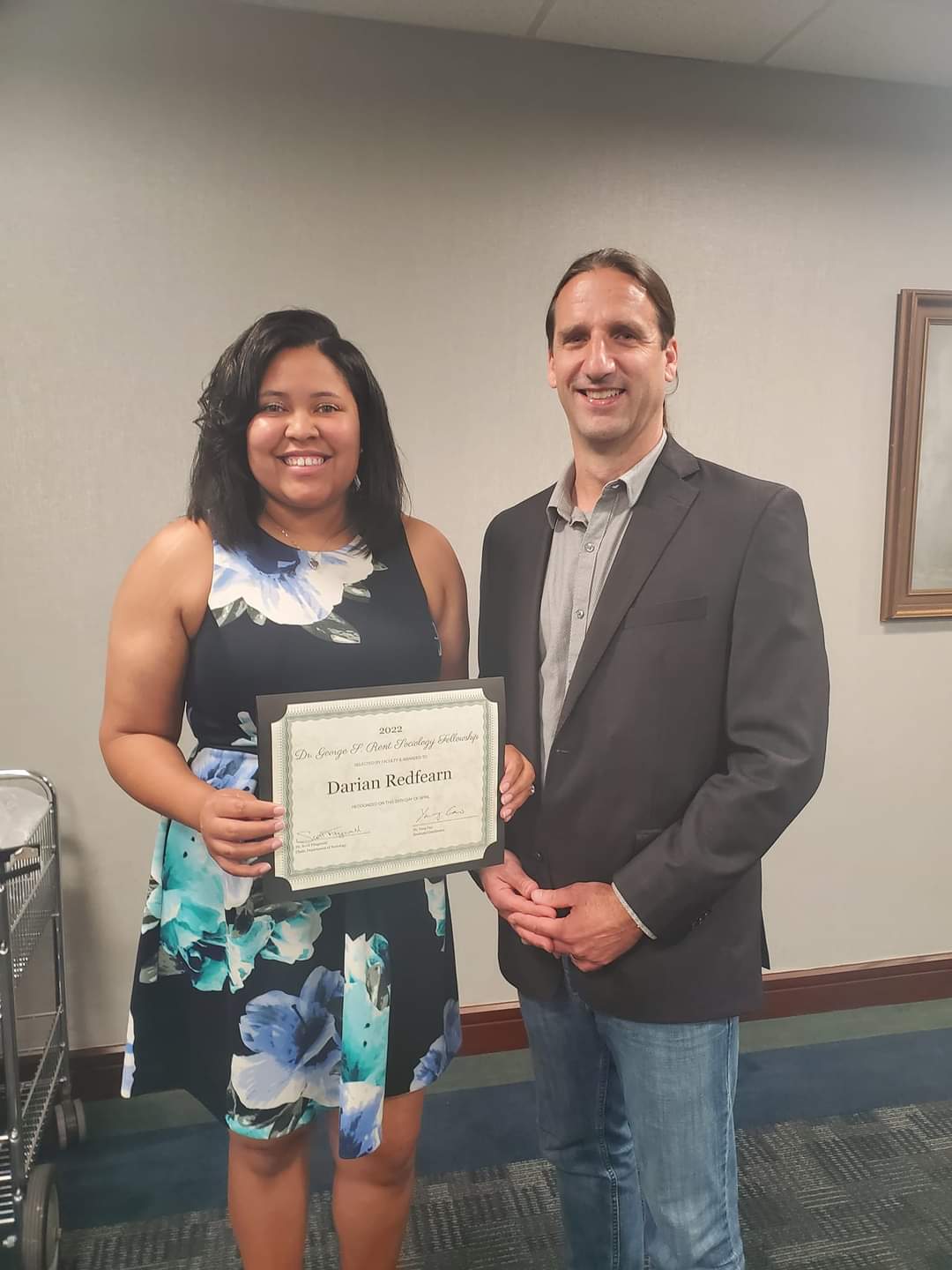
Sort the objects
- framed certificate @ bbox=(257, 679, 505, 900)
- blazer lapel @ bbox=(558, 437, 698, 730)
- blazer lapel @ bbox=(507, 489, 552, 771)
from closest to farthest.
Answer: framed certificate @ bbox=(257, 679, 505, 900), blazer lapel @ bbox=(558, 437, 698, 730), blazer lapel @ bbox=(507, 489, 552, 771)

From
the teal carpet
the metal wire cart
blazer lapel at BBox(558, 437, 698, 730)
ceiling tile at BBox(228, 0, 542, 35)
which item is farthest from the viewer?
ceiling tile at BBox(228, 0, 542, 35)

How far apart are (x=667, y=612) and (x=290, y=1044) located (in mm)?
816

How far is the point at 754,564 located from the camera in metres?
1.18

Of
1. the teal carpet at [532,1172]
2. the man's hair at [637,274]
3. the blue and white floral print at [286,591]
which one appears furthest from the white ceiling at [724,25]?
the teal carpet at [532,1172]

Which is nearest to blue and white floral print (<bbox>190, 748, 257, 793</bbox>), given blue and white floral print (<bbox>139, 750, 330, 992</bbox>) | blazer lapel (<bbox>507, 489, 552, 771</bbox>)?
blue and white floral print (<bbox>139, 750, 330, 992</bbox>)

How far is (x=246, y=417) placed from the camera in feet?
4.04

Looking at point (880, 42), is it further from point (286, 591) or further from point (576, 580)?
point (286, 591)

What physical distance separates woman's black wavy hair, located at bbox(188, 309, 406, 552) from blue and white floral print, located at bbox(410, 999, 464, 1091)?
0.75m

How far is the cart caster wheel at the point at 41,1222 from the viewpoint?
1615mm

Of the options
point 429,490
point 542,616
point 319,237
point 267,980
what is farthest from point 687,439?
point 267,980

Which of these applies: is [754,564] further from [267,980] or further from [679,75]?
[679,75]

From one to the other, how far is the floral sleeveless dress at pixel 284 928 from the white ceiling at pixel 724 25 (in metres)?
1.38

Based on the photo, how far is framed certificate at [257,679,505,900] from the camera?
3.68ft
